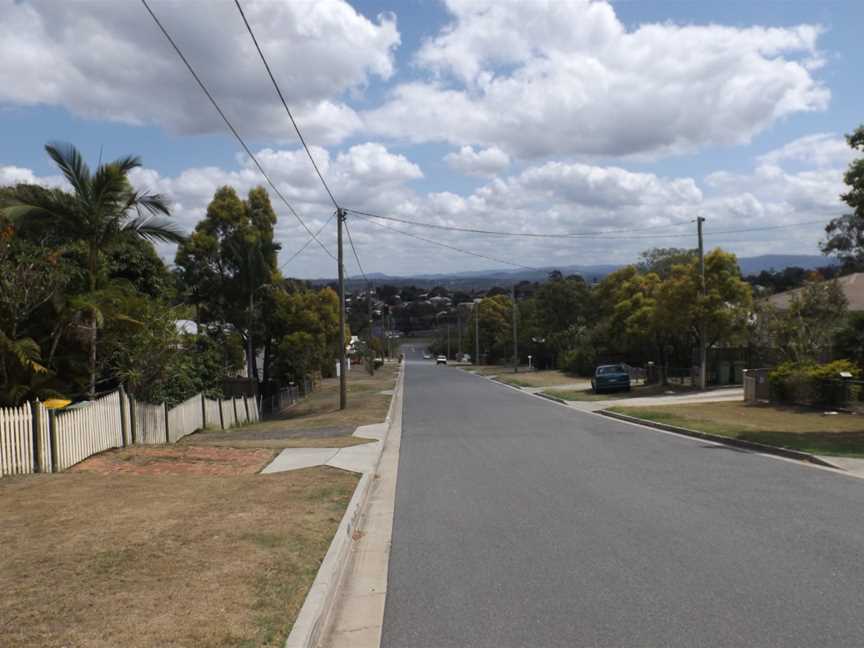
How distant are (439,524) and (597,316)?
6660cm

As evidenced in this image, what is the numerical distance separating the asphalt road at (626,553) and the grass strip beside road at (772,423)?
214cm

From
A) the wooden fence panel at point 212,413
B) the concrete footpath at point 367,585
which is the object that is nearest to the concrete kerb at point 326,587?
the concrete footpath at point 367,585

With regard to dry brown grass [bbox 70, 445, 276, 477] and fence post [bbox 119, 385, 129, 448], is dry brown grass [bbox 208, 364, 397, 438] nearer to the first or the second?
fence post [bbox 119, 385, 129, 448]

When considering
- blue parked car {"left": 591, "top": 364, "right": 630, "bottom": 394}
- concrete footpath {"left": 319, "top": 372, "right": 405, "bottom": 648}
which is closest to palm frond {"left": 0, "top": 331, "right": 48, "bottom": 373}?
concrete footpath {"left": 319, "top": 372, "right": 405, "bottom": 648}

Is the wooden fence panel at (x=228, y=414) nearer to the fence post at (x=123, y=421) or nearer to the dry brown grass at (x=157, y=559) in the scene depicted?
the fence post at (x=123, y=421)

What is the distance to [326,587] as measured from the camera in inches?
273

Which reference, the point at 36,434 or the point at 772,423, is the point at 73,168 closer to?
the point at 36,434

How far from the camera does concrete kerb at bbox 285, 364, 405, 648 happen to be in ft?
18.9

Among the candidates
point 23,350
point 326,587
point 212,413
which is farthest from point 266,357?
point 326,587

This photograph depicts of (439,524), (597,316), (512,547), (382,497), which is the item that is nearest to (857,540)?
(512,547)

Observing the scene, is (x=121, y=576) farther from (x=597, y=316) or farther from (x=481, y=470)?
(x=597, y=316)

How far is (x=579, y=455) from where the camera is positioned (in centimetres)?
1667

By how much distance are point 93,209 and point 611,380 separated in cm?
2723

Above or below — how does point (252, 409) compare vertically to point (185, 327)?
below
